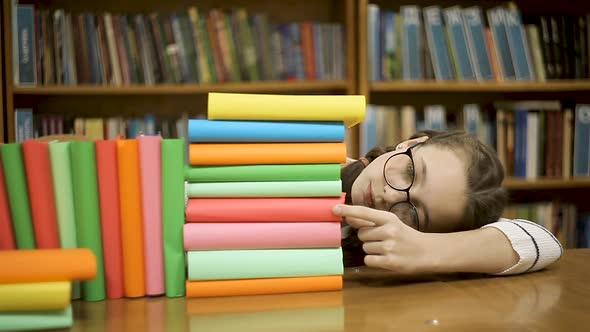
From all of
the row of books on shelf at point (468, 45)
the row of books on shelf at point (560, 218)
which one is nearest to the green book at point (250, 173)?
the row of books on shelf at point (468, 45)

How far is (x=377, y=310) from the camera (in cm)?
75

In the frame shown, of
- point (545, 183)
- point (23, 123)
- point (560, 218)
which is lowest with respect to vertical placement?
point (560, 218)

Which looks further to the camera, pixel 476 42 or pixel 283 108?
pixel 476 42

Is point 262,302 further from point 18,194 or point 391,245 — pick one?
point 18,194

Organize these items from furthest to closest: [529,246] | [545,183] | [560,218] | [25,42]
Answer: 1. [560,218]
2. [545,183]
3. [25,42]
4. [529,246]

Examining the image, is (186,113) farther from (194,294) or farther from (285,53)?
(194,294)

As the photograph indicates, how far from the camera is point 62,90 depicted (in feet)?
7.57

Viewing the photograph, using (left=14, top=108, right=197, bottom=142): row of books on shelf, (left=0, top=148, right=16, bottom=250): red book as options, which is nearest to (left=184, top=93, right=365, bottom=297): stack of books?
(left=0, top=148, right=16, bottom=250): red book

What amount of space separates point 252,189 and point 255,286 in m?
0.13

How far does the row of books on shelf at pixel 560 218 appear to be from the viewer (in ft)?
8.77

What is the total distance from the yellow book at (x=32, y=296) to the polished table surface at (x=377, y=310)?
0.15ft

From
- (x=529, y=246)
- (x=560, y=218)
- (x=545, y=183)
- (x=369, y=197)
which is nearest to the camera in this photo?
(x=529, y=246)

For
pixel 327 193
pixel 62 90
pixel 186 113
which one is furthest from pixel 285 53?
pixel 327 193

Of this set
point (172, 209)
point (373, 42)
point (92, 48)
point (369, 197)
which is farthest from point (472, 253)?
point (92, 48)
